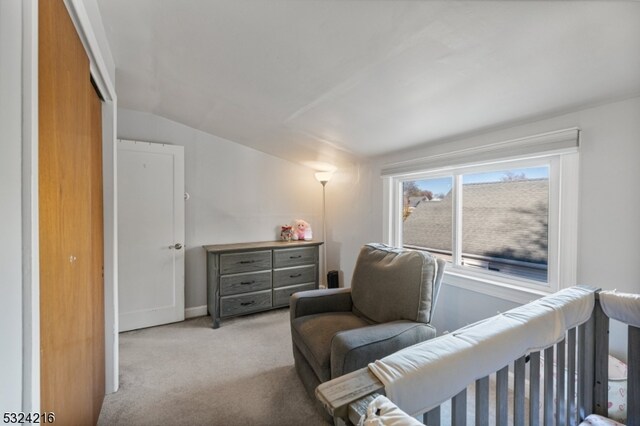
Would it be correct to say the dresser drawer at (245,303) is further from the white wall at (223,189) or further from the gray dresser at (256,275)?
the white wall at (223,189)

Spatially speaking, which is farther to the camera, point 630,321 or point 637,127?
point 637,127

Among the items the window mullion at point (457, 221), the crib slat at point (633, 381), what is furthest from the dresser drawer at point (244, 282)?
the crib slat at point (633, 381)

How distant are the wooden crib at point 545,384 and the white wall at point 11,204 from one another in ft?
2.38

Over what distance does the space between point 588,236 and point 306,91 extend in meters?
1.98

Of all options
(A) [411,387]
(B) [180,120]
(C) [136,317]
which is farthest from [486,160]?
(C) [136,317]

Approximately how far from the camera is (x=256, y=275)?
10.2ft

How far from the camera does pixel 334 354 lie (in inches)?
55.5

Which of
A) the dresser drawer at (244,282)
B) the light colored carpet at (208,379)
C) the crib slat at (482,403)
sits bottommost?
the light colored carpet at (208,379)

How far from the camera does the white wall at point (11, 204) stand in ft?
2.00

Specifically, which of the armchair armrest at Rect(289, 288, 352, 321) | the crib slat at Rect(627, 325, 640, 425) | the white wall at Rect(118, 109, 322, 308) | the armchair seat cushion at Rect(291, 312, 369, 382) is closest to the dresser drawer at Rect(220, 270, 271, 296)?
the white wall at Rect(118, 109, 322, 308)

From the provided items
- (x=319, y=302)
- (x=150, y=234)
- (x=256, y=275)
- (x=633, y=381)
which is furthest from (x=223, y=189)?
(x=633, y=381)

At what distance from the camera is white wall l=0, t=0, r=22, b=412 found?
61 centimetres

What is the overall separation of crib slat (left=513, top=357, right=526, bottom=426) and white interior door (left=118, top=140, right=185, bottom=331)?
3.03 meters

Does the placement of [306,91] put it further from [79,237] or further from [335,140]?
[79,237]
